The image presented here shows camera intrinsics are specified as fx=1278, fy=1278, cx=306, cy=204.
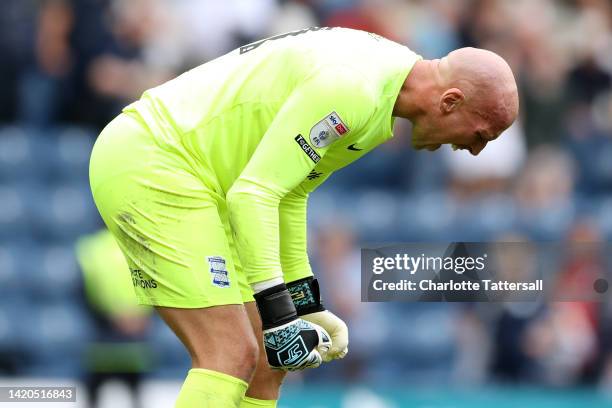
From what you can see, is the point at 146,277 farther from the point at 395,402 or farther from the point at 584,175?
the point at 584,175

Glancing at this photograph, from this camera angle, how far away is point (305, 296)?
5551mm

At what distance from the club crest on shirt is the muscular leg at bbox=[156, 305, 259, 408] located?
0.73 meters

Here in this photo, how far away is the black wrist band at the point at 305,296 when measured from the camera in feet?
18.1

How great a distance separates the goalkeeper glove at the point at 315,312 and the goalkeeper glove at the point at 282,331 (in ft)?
2.43

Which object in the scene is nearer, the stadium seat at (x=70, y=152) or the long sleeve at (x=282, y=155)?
the long sleeve at (x=282, y=155)

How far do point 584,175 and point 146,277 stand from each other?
7316 mm

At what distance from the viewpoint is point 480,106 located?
486 centimetres

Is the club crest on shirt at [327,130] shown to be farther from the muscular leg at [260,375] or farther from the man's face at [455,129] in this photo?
the muscular leg at [260,375]

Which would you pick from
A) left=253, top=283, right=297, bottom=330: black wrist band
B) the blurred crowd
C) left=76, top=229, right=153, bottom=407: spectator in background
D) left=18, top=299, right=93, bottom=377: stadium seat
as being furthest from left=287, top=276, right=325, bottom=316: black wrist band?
left=18, top=299, right=93, bottom=377: stadium seat

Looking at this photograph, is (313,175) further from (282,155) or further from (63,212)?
(63,212)

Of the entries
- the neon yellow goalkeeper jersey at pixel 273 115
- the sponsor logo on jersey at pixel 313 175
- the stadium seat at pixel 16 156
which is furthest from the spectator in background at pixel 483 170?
the neon yellow goalkeeper jersey at pixel 273 115

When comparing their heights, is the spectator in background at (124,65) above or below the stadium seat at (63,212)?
above

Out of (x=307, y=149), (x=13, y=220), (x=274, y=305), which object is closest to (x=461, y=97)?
(x=307, y=149)
